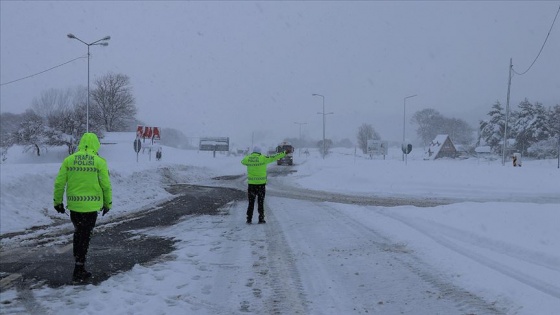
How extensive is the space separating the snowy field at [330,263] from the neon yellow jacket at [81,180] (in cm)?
115

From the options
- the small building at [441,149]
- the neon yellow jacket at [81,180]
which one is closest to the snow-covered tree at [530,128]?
the small building at [441,149]

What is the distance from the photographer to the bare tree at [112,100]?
8025cm

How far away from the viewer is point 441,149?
88.7 metres

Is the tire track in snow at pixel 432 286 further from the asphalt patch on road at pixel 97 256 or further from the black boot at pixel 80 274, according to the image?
the black boot at pixel 80 274

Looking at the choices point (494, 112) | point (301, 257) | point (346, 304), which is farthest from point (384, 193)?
point (494, 112)

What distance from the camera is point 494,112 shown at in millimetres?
84688

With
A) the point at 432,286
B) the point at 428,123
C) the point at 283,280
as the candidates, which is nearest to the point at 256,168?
the point at 283,280

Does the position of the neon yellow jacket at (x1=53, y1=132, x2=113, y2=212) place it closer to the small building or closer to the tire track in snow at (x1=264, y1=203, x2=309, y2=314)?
the tire track in snow at (x1=264, y1=203, x2=309, y2=314)

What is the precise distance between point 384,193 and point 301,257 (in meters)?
15.2

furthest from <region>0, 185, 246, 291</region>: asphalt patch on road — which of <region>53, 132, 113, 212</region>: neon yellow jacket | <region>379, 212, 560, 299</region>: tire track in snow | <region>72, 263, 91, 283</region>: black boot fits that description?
<region>379, 212, 560, 299</region>: tire track in snow

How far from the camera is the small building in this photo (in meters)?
87.8

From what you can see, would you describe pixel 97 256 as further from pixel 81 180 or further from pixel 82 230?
pixel 81 180

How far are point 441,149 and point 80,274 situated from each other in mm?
89181

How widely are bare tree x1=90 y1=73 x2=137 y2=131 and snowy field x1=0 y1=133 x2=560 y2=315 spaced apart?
70.3 m
